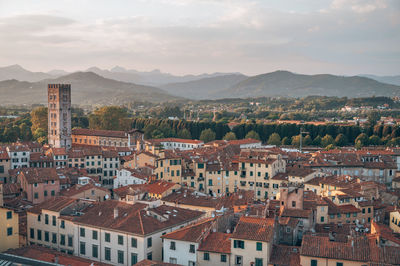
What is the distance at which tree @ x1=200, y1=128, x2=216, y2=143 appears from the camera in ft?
355

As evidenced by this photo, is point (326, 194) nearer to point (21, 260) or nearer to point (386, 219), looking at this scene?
point (386, 219)

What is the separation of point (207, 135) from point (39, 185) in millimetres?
65320

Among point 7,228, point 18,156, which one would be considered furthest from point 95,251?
point 18,156

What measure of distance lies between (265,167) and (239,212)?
747 inches

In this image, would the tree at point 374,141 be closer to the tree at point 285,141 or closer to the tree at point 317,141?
the tree at point 317,141

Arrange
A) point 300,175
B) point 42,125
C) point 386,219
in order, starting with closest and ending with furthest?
point 386,219
point 300,175
point 42,125

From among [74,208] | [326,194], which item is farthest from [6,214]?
[326,194]

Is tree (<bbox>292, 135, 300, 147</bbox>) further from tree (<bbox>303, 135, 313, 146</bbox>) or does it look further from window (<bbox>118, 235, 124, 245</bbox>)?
window (<bbox>118, 235, 124, 245</bbox>)

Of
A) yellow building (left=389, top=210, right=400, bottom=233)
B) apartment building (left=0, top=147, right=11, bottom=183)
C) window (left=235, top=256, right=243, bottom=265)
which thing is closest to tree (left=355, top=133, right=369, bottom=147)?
yellow building (left=389, top=210, right=400, bottom=233)

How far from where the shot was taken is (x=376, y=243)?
26.2 metres

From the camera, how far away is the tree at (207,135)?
355 feet

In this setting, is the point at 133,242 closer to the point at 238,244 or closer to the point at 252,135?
the point at 238,244

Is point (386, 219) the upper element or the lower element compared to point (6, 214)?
lower

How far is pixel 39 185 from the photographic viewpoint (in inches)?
1804
